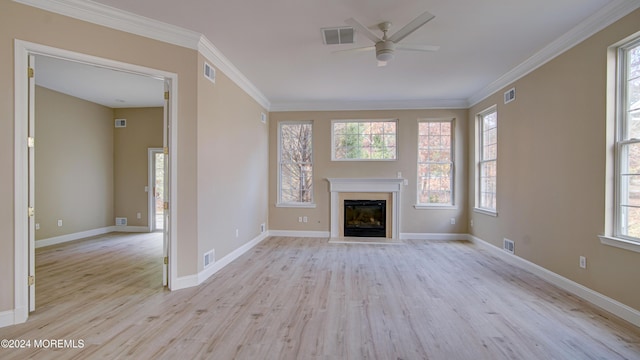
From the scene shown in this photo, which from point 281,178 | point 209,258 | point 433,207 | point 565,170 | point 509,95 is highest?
point 509,95

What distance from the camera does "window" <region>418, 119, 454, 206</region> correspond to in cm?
622

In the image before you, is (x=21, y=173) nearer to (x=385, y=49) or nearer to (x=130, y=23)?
(x=130, y=23)

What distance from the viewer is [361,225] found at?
6316mm

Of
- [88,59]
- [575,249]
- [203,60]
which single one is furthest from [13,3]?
[575,249]

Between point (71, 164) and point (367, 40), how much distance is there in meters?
6.27

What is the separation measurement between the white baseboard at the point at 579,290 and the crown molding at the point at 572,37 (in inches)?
104

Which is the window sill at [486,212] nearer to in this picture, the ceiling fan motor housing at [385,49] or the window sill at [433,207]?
the window sill at [433,207]

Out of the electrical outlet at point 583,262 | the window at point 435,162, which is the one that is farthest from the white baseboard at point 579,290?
the window at point 435,162

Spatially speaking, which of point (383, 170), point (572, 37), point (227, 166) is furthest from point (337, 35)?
point (383, 170)

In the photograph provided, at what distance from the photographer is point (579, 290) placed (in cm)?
314

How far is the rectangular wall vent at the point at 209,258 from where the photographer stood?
3.64 meters

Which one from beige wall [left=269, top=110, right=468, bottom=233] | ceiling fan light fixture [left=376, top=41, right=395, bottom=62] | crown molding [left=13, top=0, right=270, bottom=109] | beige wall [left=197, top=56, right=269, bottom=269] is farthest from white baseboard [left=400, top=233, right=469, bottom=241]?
crown molding [left=13, top=0, right=270, bottom=109]

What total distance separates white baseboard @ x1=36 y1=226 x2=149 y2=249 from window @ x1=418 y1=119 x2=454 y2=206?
21.1 ft

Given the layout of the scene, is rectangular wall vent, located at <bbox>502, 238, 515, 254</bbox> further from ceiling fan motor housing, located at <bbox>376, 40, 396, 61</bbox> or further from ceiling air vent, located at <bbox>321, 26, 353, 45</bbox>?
ceiling air vent, located at <bbox>321, 26, 353, 45</bbox>
